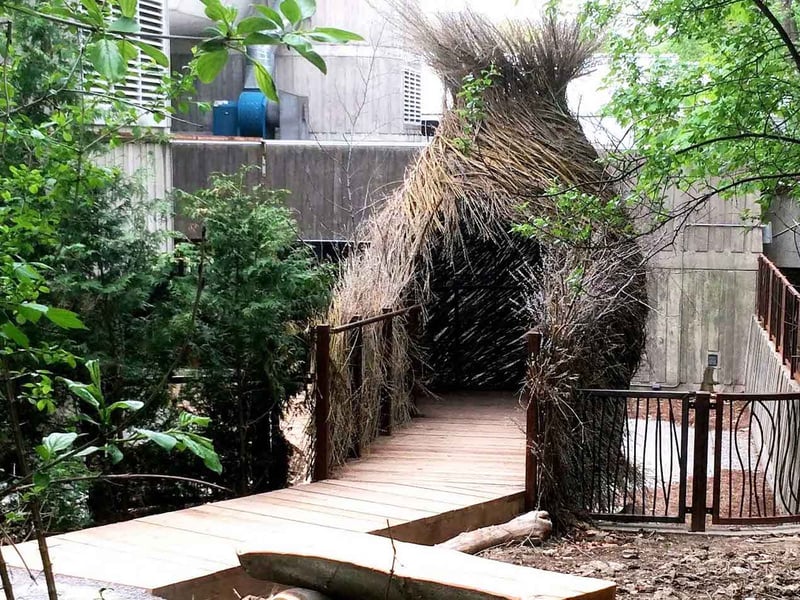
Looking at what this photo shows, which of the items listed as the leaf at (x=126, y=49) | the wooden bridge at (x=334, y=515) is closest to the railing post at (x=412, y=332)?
the wooden bridge at (x=334, y=515)

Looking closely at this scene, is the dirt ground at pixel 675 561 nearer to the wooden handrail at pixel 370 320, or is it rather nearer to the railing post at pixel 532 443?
the railing post at pixel 532 443

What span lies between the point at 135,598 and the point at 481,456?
3482 mm

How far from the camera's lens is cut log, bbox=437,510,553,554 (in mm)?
4676

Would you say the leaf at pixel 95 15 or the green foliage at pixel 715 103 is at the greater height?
the green foliage at pixel 715 103

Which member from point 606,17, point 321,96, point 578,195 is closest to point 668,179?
point 578,195

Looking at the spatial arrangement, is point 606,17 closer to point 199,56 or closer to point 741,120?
point 741,120

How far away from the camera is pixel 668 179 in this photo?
5055 mm

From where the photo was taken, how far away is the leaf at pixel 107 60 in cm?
120

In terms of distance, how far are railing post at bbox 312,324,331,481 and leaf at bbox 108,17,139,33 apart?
426 cm

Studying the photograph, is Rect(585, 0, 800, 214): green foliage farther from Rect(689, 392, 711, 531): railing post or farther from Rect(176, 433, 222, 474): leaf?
Rect(176, 433, 222, 474): leaf

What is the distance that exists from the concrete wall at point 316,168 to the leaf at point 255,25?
29.9 feet

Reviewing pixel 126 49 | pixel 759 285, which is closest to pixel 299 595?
pixel 126 49

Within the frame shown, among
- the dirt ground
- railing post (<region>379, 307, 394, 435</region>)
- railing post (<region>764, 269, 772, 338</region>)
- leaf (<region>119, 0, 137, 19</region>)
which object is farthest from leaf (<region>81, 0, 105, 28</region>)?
railing post (<region>764, 269, 772, 338</region>)

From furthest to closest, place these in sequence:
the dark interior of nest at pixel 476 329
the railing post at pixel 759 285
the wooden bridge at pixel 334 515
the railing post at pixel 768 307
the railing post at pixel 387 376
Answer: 1. the railing post at pixel 759 285
2. the railing post at pixel 768 307
3. the dark interior of nest at pixel 476 329
4. the railing post at pixel 387 376
5. the wooden bridge at pixel 334 515
